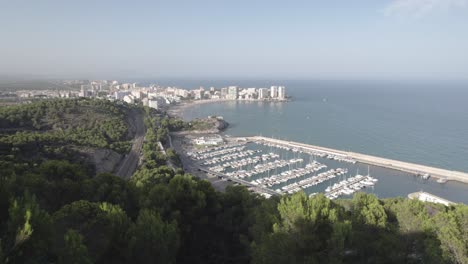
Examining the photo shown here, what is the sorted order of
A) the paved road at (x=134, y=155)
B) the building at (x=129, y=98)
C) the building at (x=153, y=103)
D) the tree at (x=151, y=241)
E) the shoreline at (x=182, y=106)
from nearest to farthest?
the tree at (x=151, y=241) → the paved road at (x=134, y=155) → the shoreline at (x=182, y=106) → the building at (x=153, y=103) → the building at (x=129, y=98)

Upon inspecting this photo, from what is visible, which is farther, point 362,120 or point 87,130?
point 362,120

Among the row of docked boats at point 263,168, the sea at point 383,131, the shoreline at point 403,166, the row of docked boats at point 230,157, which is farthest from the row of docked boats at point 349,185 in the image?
the row of docked boats at point 230,157

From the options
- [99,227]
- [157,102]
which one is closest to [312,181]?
[99,227]

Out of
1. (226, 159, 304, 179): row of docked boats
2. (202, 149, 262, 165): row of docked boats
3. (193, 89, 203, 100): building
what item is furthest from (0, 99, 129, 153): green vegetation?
(193, 89, 203, 100): building

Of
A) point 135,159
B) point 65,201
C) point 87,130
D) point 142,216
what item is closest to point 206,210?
point 142,216

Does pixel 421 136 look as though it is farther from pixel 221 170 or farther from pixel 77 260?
pixel 77 260

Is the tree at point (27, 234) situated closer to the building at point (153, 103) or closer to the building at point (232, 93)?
the building at point (153, 103)

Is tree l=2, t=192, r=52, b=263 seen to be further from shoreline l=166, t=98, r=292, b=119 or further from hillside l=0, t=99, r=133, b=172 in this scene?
shoreline l=166, t=98, r=292, b=119
